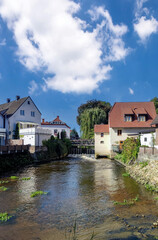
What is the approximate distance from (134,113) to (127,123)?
10.6 feet

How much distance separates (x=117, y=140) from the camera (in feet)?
117

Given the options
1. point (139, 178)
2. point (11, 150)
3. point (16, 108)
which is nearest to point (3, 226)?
point (139, 178)

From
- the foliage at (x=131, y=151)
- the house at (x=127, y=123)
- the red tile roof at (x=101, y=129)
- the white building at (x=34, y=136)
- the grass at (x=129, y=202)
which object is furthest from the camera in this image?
the red tile roof at (x=101, y=129)

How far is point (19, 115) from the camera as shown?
41.3m

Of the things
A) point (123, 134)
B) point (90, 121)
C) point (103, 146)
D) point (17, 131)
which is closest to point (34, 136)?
point (17, 131)

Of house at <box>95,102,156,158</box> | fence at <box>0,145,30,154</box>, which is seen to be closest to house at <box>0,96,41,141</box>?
fence at <box>0,145,30,154</box>

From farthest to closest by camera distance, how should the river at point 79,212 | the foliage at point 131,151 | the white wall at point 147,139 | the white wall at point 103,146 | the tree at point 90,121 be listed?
the tree at point 90,121
the white wall at point 103,146
the white wall at point 147,139
the foliage at point 131,151
the river at point 79,212

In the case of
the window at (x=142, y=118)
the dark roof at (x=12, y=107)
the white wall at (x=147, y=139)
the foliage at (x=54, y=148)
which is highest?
the dark roof at (x=12, y=107)

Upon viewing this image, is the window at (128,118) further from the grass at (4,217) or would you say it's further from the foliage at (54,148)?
the grass at (4,217)

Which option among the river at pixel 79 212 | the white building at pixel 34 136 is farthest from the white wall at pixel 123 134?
the river at pixel 79 212

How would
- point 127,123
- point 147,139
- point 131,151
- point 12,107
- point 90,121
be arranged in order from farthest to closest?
point 90,121 → point 12,107 → point 127,123 → point 147,139 → point 131,151

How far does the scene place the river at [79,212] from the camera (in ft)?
24.1

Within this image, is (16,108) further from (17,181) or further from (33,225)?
(33,225)

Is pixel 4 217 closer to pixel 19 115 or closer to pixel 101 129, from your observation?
pixel 101 129
